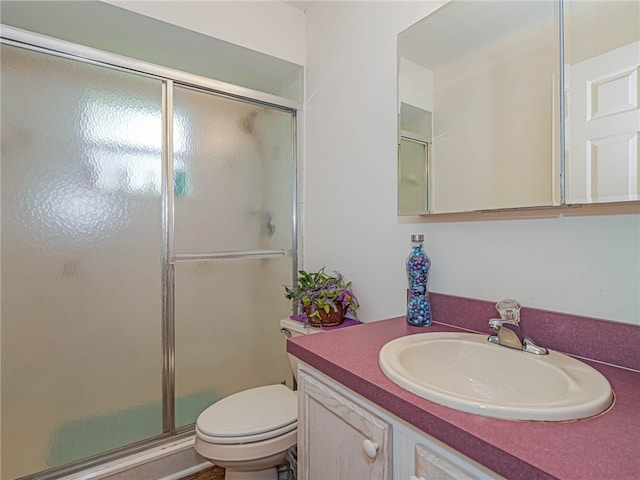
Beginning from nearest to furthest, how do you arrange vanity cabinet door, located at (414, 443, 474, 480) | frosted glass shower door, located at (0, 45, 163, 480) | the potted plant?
vanity cabinet door, located at (414, 443, 474, 480) → frosted glass shower door, located at (0, 45, 163, 480) → the potted plant

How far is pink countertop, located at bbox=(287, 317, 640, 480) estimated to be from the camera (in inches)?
18.0

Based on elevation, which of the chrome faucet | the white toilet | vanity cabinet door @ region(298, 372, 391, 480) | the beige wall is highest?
the beige wall

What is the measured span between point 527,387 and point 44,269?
1682mm

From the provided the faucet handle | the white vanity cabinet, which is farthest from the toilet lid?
the faucet handle

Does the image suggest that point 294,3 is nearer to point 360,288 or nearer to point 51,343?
point 360,288

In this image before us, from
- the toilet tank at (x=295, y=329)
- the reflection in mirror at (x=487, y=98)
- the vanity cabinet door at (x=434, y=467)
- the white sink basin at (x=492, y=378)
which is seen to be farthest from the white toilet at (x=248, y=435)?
the reflection in mirror at (x=487, y=98)

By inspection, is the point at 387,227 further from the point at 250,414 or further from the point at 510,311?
the point at 250,414

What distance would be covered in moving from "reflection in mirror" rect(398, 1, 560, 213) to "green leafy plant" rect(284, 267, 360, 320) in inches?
19.9

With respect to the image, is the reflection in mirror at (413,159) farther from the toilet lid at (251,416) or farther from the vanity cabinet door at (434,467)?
the toilet lid at (251,416)

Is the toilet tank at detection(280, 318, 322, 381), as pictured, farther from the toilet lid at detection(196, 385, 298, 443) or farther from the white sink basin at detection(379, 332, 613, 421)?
the white sink basin at detection(379, 332, 613, 421)

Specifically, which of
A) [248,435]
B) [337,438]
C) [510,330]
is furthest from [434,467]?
[248,435]

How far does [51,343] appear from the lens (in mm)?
1363

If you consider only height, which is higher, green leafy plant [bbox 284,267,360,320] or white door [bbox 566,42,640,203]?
white door [bbox 566,42,640,203]

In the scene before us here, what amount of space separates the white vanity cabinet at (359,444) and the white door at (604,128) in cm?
70
